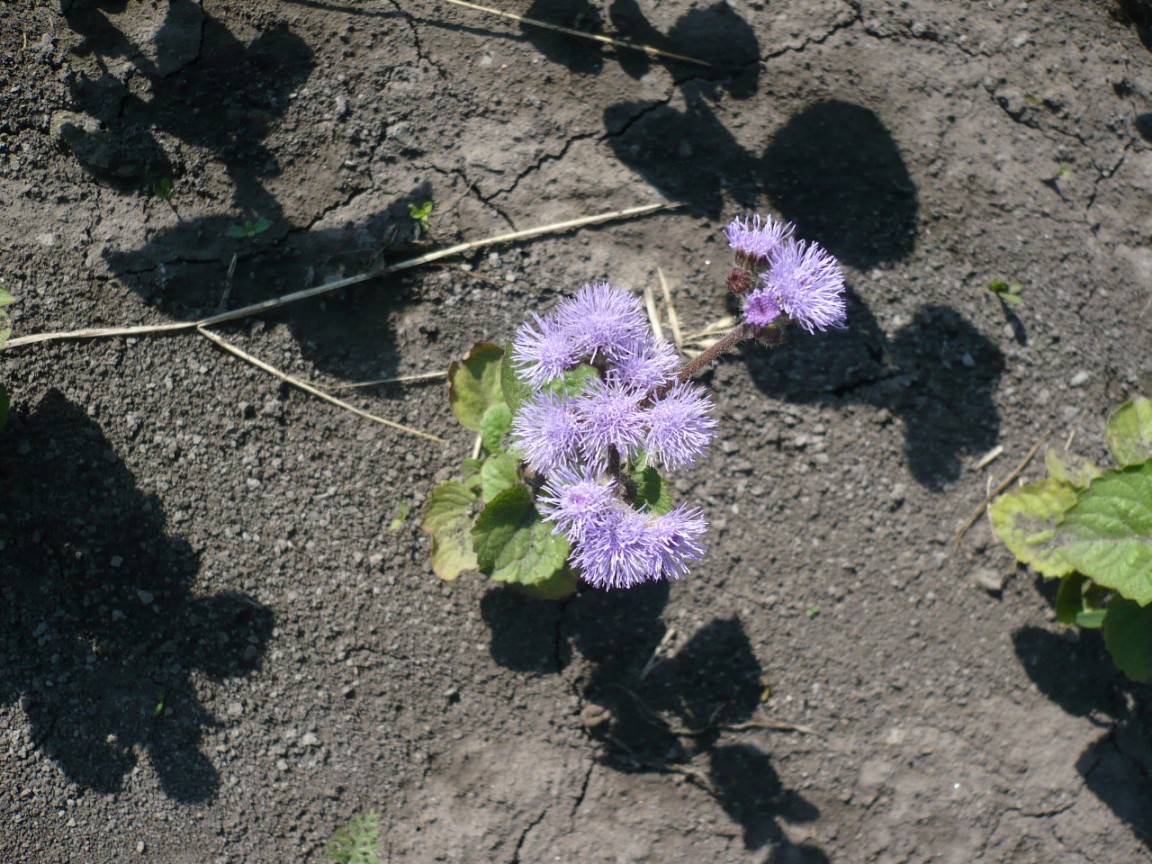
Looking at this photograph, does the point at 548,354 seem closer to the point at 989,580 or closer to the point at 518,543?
the point at 518,543

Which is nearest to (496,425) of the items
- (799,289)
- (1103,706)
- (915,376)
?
(799,289)

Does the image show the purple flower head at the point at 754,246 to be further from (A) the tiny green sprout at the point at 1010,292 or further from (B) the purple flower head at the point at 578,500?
(A) the tiny green sprout at the point at 1010,292

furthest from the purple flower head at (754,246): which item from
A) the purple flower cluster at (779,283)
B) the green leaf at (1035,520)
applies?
the green leaf at (1035,520)

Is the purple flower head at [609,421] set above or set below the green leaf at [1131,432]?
above

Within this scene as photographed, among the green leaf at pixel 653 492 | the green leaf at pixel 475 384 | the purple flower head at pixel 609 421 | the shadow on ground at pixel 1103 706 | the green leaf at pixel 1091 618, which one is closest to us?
the purple flower head at pixel 609 421

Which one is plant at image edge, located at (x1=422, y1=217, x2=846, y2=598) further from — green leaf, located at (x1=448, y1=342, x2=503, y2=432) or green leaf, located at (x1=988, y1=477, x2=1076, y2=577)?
green leaf, located at (x1=988, y1=477, x2=1076, y2=577)

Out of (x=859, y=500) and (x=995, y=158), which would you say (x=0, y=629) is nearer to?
(x=859, y=500)
